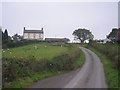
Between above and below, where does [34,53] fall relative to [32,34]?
below

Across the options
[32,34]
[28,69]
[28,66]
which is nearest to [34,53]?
[28,66]

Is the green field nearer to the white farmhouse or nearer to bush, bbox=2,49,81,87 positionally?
bush, bbox=2,49,81,87

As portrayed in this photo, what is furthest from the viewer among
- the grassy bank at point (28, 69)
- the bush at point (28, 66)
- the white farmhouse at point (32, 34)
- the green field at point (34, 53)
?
the white farmhouse at point (32, 34)

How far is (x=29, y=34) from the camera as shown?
99.2m

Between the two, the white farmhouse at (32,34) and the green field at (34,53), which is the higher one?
the white farmhouse at (32,34)

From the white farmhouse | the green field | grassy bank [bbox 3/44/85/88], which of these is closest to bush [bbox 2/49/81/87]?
grassy bank [bbox 3/44/85/88]

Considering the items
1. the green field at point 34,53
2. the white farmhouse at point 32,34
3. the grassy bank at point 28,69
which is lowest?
the grassy bank at point 28,69

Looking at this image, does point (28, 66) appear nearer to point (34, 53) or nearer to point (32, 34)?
point (34, 53)

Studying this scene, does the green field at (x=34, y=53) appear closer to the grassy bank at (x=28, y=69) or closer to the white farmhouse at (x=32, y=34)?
the grassy bank at (x=28, y=69)

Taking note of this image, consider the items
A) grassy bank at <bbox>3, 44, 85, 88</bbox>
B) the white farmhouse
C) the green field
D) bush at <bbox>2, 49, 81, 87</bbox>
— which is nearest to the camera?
grassy bank at <bbox>3, 44, 85, 88</bbox>

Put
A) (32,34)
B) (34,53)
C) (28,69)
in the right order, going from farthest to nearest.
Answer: (32,34) → (34,53) → (28,69)

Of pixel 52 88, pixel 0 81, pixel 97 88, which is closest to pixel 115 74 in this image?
pixel 97 88

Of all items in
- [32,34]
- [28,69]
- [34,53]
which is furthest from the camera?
[32,34]

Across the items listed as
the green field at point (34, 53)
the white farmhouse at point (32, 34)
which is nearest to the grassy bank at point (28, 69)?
the green field at point (34, 53)
